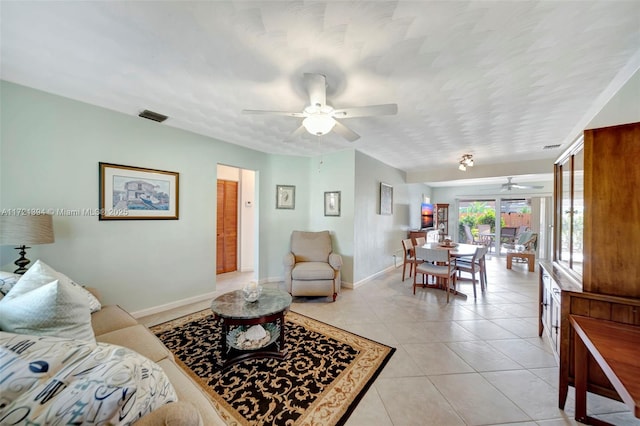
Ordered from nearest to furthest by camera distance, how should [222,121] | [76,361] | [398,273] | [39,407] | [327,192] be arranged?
[39,407] < [76,361] < [222,121] < [327,192] < [398,273]

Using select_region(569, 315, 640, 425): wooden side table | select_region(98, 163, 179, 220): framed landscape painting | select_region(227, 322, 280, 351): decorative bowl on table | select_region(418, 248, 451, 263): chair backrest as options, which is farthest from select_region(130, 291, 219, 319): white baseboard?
select_region(569, 315, 640, 425): wooden side table

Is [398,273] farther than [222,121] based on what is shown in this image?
Yes

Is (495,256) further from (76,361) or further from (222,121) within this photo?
(76,361)

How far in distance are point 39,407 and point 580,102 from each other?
411cm

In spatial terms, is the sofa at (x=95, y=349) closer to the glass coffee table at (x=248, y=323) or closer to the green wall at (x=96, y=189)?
the glass coffee table at (x=248, y=323)

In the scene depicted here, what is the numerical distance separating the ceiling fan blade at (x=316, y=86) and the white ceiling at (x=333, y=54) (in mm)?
128

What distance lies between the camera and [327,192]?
A: 4418 millimetres

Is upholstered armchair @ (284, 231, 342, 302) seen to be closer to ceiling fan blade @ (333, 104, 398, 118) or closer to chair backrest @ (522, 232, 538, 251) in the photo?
ceiling fan blade @ (333, 104, 398, 118)

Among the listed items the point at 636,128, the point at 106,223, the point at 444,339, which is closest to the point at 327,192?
the point at 444,339

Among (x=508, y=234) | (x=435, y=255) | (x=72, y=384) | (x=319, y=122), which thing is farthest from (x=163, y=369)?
(x=508, y=234)

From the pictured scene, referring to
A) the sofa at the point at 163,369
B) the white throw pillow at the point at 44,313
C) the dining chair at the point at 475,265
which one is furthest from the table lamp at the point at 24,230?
the dining chair at the point at 475,265

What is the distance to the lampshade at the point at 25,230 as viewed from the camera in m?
1.78

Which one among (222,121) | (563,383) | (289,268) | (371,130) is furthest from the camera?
(289,268)

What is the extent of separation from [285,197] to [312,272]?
1.69 metres
